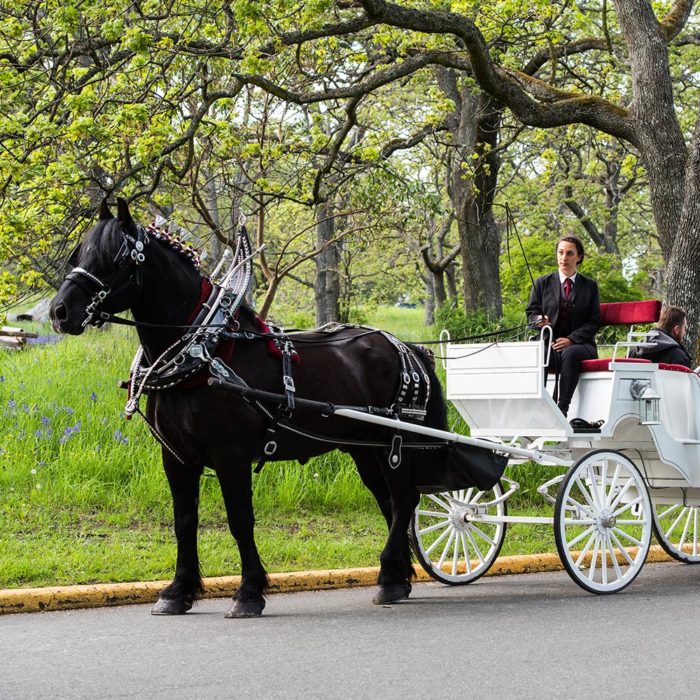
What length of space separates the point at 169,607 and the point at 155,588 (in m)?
0.70

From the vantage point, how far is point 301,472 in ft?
35.4

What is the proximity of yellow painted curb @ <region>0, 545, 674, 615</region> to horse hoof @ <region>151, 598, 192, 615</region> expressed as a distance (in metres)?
→ 0.59

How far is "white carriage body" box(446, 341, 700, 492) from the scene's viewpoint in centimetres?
782

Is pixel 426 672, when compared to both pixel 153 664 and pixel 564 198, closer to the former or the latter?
pixel 153 664

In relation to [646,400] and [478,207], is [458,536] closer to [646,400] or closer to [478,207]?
[646,400]

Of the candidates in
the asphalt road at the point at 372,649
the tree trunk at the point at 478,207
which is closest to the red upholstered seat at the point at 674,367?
the asphalt road at the point at 372,649

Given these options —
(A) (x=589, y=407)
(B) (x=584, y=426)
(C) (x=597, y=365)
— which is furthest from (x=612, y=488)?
(C) (x=597, y=365)

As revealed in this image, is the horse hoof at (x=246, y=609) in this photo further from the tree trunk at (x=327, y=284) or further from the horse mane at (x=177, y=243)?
the tree trunk at (x=327, y=284)

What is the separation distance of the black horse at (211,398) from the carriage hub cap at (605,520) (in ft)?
4.39

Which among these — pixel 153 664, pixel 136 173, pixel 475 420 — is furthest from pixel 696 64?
pixel 153 664

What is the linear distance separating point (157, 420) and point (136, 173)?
5302 millimetres

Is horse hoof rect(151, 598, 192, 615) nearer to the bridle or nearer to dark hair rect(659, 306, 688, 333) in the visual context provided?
the bridle

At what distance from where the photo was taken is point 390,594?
7.37m

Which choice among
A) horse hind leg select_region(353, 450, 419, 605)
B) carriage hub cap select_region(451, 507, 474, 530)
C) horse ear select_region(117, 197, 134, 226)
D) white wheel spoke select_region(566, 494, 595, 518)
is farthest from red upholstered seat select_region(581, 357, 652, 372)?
horse ear select_region(117, 197, 134, 226)
